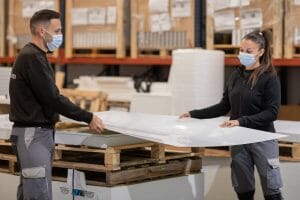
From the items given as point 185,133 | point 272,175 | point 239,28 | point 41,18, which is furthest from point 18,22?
point 272,175

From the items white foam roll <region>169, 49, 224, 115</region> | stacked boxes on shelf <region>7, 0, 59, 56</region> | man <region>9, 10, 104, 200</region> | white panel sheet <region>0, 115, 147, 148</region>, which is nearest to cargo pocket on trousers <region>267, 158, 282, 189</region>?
white panel sheet <region>0, 115, 147, 148</region>

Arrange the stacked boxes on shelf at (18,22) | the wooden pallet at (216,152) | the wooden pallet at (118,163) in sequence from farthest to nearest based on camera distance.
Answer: the stacked boxes on shelf at (18,22)
the wooden pallet at (216,152)
the wooden pallet at (118,163)

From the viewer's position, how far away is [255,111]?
16.5 ft

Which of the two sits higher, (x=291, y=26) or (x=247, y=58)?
(x=291, y=26)

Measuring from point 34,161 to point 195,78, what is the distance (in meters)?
2.89

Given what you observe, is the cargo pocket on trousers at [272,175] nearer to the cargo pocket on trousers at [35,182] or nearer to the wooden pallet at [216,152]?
the wooden pallet at [216,152]

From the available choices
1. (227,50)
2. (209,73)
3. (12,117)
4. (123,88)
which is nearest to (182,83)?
(209,73)

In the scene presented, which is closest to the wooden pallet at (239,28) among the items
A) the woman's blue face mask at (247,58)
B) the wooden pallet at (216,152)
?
the wooden pallet at (216,152)

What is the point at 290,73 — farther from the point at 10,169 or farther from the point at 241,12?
the point at 10,169

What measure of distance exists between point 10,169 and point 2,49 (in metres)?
4.36

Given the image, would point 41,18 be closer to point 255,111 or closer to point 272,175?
point 255,111

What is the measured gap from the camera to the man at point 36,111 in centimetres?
439

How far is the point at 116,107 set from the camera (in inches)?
328

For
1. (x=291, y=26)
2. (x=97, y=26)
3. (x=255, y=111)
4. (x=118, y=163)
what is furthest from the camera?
(x=97, y=26)
